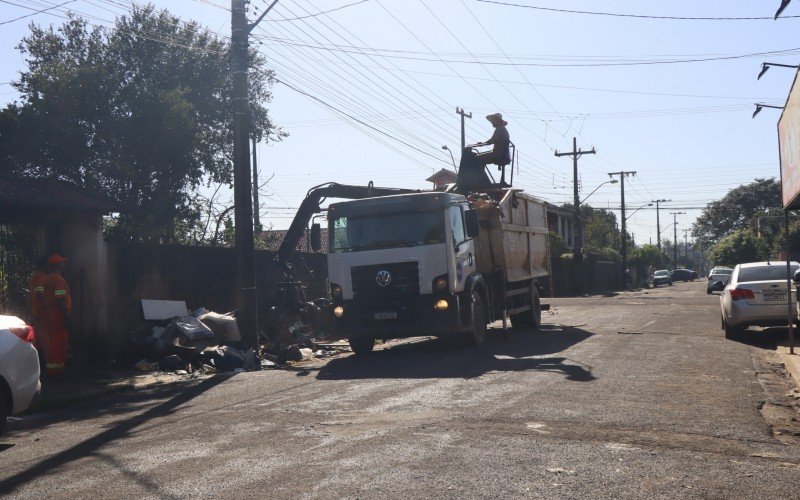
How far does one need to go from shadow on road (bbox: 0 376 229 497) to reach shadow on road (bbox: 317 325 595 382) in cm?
238

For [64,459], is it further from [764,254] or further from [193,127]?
[764,254]

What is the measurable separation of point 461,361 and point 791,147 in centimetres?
562

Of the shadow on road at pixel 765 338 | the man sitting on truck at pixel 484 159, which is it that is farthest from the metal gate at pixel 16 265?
the shadow on road at pixel 765 338

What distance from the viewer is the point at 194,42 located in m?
28.7

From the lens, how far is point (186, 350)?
566 inches

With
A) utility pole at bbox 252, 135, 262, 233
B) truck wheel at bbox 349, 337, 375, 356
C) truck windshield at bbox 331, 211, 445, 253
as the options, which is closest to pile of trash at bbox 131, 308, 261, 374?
truck wheel at bbox 349, 337, 375, 356

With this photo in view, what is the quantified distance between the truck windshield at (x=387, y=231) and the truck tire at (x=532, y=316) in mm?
6153

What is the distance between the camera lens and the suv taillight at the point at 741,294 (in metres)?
15.8

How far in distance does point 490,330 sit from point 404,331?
19.9 ft

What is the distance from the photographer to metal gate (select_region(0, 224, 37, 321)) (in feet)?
46.1

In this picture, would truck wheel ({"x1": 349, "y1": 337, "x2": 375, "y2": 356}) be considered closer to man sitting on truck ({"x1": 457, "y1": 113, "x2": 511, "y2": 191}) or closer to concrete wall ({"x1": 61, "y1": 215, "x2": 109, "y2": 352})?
concrete wall ({"x1": 61, "y1": 215, "x2": 109, "y2": 352})

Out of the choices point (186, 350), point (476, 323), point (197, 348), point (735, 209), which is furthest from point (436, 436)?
point (735, 209)

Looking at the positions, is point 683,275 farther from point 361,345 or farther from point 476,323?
point 361,345

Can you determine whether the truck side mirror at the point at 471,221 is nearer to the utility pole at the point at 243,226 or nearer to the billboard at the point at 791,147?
the utility pole at the point at 243,226
